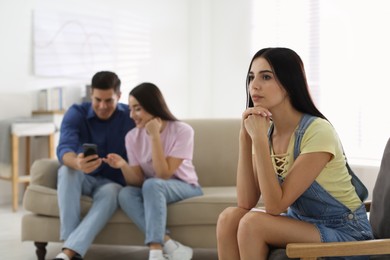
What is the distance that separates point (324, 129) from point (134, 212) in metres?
1.43

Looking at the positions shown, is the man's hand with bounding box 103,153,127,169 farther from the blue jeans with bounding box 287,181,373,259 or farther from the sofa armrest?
the blue jeans with bounding box 287,181,373,259

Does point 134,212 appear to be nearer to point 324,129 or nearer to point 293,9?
point 324,129

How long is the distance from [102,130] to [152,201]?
672mm

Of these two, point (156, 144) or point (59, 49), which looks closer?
point (156, 144)

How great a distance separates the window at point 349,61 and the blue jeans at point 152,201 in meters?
2.52

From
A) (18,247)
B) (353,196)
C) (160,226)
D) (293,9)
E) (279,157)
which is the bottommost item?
(18,247)

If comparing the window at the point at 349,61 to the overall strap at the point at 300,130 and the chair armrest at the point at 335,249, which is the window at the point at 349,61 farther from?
the chair armrest at the point at 335,249

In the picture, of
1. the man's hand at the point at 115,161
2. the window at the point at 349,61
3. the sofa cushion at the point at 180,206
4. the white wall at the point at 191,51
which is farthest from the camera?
the white wall at the point at 191,51

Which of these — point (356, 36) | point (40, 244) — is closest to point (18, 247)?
point (40, 244)

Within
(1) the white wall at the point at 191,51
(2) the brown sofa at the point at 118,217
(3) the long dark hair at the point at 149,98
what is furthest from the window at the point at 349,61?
(3) the long dark hair at the point at 149,98

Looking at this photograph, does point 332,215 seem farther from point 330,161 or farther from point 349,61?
point 349,61

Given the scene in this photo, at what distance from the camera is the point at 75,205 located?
114 inches

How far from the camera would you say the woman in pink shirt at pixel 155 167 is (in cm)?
280

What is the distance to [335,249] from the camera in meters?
1.49
